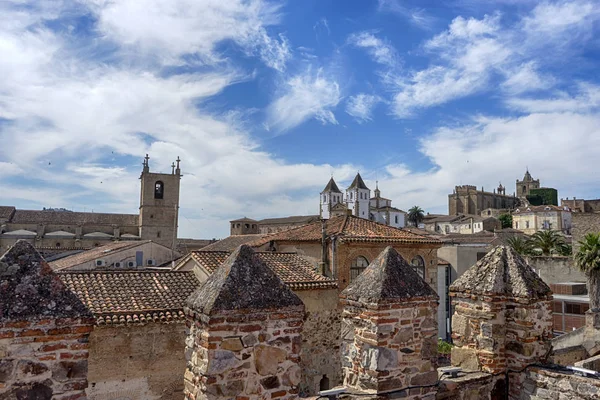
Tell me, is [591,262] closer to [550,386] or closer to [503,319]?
[503,319]

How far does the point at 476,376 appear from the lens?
5109mm

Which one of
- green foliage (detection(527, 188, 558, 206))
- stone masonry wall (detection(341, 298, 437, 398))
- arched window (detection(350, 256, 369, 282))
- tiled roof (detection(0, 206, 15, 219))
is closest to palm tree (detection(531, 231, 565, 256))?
arched window (detection(350, 256, 369, 282))

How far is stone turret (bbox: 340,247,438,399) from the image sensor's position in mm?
4375

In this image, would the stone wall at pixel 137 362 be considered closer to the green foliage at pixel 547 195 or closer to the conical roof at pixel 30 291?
the conical roof at pixel 30 291

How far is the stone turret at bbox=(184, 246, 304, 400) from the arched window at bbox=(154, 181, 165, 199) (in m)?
54.1

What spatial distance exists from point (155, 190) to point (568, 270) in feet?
150

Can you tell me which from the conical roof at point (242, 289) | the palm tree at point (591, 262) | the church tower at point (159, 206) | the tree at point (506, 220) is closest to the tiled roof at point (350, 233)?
the palm tree at point (591, 262)

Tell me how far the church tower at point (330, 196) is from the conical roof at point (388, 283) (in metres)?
83.0

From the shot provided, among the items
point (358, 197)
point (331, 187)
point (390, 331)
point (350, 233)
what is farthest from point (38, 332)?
point (331, 187)

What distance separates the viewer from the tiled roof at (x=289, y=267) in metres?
14.6

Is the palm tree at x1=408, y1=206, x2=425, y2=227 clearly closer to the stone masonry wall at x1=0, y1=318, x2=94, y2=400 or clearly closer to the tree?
the tree

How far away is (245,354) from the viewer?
3.62m

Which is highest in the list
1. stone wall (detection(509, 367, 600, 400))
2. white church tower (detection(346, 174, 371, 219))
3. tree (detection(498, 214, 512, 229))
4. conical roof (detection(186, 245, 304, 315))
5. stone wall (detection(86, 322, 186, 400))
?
white church tower (detection(346, 174, 371, 219))

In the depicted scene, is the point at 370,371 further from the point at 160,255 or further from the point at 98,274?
the point at 160,255
